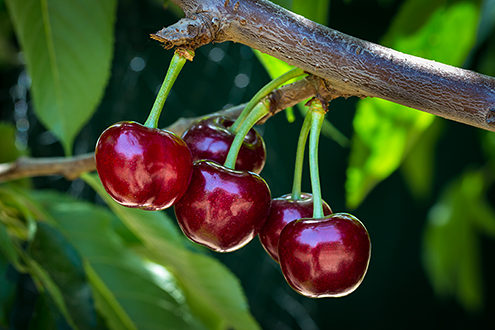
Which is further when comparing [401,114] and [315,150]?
[401,114]

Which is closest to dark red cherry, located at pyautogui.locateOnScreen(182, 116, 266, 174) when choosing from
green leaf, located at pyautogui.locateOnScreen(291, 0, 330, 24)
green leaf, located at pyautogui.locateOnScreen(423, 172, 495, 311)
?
green leaf, located at pyautogui.locateOnScreen(291, 0, 330, 24)

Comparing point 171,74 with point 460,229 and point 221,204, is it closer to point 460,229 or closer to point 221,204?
point 221,204

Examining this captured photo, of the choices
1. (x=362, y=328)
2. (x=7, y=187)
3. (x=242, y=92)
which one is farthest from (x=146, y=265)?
(x=362, y=328)

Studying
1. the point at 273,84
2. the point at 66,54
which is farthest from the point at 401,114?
the point at 66,54

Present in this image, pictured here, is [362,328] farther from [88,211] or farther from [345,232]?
[345,232]

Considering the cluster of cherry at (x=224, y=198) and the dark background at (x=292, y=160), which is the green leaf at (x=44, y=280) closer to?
the dark background at (x=292, y=160)

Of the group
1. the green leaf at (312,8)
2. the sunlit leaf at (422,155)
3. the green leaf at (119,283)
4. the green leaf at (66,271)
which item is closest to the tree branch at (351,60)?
the green leaf at (312,8)
